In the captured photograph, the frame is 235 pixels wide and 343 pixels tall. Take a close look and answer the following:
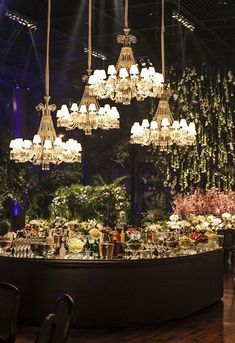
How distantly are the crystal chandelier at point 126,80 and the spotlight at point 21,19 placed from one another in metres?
4.61

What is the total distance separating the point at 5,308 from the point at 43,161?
18.0 ft

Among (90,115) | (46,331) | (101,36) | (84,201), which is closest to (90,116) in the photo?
(90,115)

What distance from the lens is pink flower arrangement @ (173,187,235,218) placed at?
13016 millimetres

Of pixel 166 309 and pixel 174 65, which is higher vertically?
pixel 174 65

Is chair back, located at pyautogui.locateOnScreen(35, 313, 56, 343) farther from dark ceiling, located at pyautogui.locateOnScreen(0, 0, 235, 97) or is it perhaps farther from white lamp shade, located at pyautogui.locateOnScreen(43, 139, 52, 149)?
dark ceiling, located at pyautogui.locateOnScreen(0, 0, 235, 97)

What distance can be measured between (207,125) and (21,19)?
5.07 m

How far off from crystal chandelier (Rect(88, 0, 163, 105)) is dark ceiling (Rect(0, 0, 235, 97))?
3594 millimetres

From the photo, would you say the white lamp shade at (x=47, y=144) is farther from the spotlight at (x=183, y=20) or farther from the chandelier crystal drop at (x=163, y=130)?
the spotlight at (x=183, y=20)

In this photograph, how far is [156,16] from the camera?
39.9ft

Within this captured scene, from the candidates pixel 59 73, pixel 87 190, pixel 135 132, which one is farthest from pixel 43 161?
pixel 59 73

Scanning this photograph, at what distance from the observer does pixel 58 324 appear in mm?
3328

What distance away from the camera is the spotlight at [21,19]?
12.0 meters

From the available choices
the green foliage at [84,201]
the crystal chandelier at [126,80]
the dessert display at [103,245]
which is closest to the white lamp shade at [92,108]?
the crystal chandelier at [126,80]

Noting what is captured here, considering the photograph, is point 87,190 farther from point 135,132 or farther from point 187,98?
point 187,98
